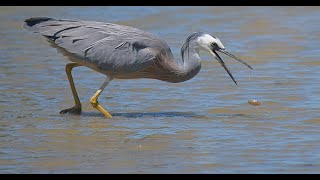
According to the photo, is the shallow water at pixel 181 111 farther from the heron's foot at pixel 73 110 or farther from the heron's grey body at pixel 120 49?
the heron's grey body at pixel 120 49

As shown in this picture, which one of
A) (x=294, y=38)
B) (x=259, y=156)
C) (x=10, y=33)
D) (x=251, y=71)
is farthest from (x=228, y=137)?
(x=10, y=33)

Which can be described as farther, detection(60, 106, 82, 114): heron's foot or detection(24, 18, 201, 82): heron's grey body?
detection(60, 106, 82, 114): heron's foot

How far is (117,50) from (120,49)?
3cm

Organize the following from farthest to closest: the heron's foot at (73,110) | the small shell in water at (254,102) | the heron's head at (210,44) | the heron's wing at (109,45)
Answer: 1. the small shell in water at (254,102)
2. the heron's foot at (73,110)
3. the heron's head at (210,44)
4. the heron's wing at (109,45)

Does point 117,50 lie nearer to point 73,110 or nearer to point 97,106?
point 97,106

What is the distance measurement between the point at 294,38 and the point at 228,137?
5635mm

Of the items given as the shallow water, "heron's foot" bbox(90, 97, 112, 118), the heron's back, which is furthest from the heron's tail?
"heron's foot" bbox(90, 97, 112, 118)

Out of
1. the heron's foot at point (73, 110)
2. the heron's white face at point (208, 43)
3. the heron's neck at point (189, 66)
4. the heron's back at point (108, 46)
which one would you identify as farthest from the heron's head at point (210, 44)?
the heron's foot at point (73, 110)

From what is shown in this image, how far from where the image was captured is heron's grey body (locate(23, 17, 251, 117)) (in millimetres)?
10266

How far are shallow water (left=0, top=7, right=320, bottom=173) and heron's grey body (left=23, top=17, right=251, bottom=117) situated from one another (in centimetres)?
46

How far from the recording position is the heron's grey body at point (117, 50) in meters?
10.3

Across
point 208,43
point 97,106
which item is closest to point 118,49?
point 97,106

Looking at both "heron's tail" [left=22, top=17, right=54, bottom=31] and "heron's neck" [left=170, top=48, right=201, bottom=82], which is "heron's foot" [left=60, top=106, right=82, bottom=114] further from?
"heron's neck" [left=170, top=48, right=201, bottom=82]
